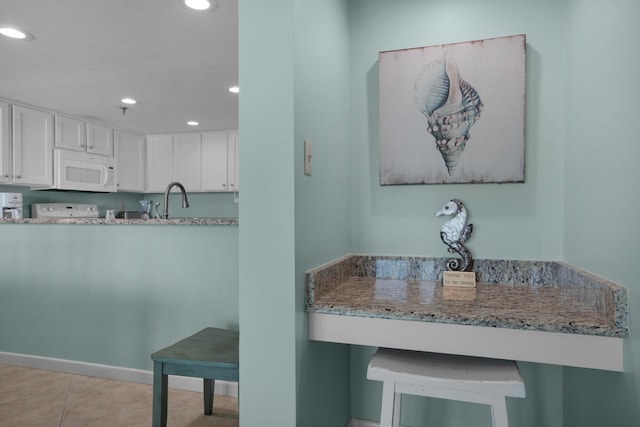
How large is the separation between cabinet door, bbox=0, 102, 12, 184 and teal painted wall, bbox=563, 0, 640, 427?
4734 mm

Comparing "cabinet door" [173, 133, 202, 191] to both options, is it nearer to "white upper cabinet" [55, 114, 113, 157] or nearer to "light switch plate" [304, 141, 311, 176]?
"white upper cabinet" [55, 114, 113, 157]

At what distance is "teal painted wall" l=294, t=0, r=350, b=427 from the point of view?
1381 millimetres

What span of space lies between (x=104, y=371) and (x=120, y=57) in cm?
217

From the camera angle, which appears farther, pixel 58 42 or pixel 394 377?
pixel 58 42

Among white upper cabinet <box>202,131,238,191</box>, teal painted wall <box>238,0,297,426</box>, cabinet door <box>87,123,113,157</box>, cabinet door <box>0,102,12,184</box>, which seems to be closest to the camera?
teal painted wall <box>238,0,297,426</box>

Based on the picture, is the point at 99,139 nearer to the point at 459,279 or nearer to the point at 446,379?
the point at 459,279

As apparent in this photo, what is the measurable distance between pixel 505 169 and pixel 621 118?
0.57 meters

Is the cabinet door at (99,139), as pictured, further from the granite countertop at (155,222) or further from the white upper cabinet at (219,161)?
the granite countertop at (155,222)

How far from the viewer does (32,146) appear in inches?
172

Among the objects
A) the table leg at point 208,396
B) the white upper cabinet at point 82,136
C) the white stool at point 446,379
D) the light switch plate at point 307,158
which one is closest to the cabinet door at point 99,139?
the white upper cabinet at point 82,136

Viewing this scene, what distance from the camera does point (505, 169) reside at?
5.67ft

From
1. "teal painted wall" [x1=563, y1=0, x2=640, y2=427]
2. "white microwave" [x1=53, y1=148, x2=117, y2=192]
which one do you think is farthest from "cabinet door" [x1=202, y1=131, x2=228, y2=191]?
"teal painted wall" [x1=563, y1=0, x2=640, y2=427]

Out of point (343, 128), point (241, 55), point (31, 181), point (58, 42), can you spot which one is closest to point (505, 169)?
point (343, 128)

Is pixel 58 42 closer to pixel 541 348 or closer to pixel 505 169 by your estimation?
pixel 505 169
